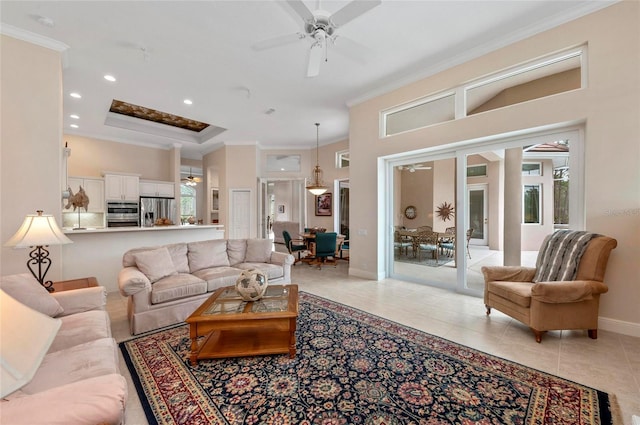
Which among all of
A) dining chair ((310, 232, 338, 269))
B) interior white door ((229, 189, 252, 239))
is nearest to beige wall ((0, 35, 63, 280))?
dining chair ((310, 232, 338, 269))

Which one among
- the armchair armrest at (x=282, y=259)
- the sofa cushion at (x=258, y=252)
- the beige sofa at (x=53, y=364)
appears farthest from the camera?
the sofa cushion at (x=258, y=252)

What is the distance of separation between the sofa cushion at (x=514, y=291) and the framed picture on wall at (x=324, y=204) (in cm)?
542

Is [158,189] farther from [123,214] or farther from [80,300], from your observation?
[80,300]

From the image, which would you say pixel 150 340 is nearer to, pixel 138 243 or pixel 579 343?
pixel 138 243

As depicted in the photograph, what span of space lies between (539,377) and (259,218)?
713 cm

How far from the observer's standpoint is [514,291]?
2859 mm

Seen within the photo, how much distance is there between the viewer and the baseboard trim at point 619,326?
2.75 m

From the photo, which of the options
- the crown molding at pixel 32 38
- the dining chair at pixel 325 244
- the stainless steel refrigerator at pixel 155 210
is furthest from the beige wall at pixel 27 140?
the dining chair at pixel 325 244

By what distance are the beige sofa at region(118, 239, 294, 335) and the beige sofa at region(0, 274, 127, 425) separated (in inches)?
29.3

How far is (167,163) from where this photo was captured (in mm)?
8156

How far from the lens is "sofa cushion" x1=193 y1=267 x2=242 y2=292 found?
3482 mm

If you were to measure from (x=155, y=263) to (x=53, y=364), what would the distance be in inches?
77.2

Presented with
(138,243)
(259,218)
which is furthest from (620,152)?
(259,218)

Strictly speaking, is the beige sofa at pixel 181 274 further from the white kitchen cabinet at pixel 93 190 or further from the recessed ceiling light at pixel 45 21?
the white kitchen cabinet at pixel 93 190
